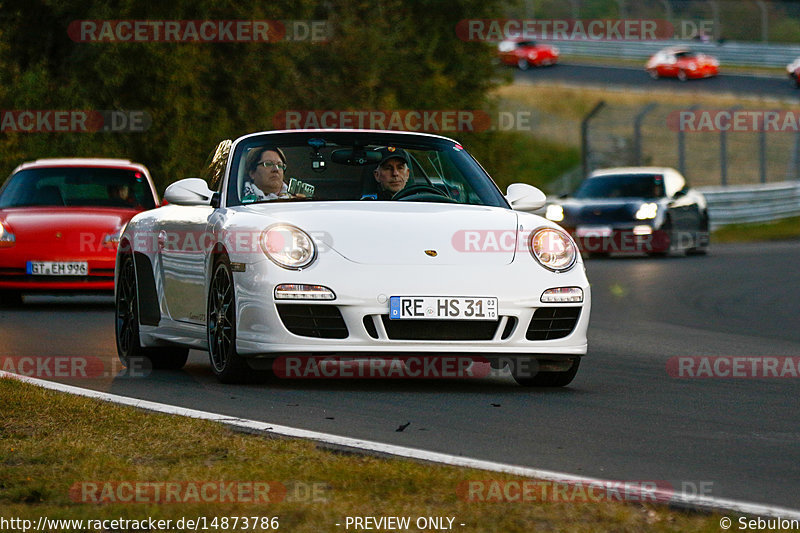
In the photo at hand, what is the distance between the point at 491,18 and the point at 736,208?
1084 cm

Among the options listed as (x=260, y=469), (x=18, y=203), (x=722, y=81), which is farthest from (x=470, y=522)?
(x=722, y=81)

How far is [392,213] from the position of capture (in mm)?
8820

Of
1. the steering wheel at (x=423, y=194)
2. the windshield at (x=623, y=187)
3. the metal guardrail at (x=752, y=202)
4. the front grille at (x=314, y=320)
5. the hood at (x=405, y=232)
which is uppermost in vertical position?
the steering wheel at (x=423, y=194)

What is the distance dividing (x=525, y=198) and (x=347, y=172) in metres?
1.04

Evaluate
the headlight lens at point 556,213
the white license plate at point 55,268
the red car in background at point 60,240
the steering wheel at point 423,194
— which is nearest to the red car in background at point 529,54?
the headlight lens at point 556,213

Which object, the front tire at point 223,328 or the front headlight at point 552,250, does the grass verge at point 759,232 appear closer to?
the front headlight at point 552,250

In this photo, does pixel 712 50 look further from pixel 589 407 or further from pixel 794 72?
pixel 589 407

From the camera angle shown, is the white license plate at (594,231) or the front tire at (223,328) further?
the white license plate at (594,231)

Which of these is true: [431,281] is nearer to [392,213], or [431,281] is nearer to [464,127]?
[392,213]

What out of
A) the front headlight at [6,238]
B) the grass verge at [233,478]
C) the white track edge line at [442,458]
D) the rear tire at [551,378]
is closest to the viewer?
the grass verge at [233,478]

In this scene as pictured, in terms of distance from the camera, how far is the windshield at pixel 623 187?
91.9 feet

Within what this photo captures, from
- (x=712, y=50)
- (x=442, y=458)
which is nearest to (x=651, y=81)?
(x=712, y=50)

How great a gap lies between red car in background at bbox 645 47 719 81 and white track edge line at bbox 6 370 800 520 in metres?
58.5

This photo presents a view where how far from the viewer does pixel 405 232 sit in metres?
8.62
